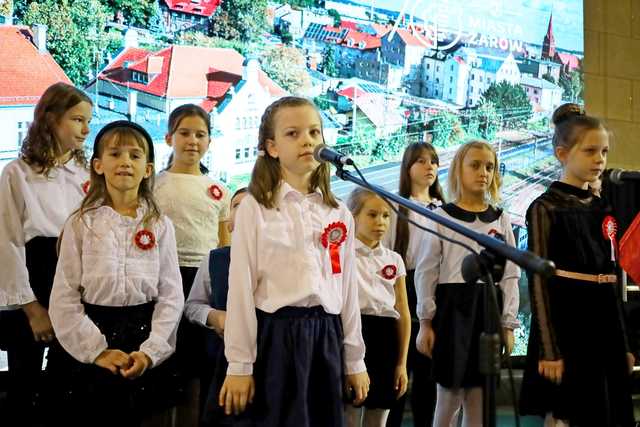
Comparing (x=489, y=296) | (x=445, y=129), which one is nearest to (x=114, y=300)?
(x=489, y=296)

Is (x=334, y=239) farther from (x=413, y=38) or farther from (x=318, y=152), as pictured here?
(x=413, y=38)

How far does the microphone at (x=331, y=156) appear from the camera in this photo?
170 centimetres

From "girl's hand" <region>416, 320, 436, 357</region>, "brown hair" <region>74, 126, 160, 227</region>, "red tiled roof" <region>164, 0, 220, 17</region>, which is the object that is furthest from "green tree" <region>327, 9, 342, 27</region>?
"brown hair" <region>74, 126, 160, 227</region>

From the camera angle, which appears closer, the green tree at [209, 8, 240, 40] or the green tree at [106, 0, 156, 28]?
the green tree at [106, 0, 156, 28]

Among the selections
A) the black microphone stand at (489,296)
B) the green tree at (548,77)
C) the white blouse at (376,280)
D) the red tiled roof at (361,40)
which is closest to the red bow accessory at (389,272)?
the white blouse at (376,280)

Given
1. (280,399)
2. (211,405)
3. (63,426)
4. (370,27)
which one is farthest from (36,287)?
(370,27)

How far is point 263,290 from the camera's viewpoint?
6.46 feet

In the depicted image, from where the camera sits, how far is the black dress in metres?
2.40

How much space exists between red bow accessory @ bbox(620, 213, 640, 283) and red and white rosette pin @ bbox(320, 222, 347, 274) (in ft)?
3.08

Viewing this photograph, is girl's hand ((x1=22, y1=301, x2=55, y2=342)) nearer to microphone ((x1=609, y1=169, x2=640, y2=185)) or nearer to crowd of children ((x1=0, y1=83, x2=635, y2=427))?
crowd of children ((x1=0, y1=83, x2=635, y2=427))

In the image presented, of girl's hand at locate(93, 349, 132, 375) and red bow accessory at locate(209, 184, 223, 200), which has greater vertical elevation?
red bow accessory at locate(209, 184, 223, 200)

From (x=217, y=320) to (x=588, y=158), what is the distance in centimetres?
123

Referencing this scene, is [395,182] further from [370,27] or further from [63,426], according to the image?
[63,426]

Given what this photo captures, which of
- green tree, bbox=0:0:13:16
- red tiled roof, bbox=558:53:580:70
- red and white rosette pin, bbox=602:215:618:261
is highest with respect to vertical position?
red tiled roof, bbox=558:53:580:70
